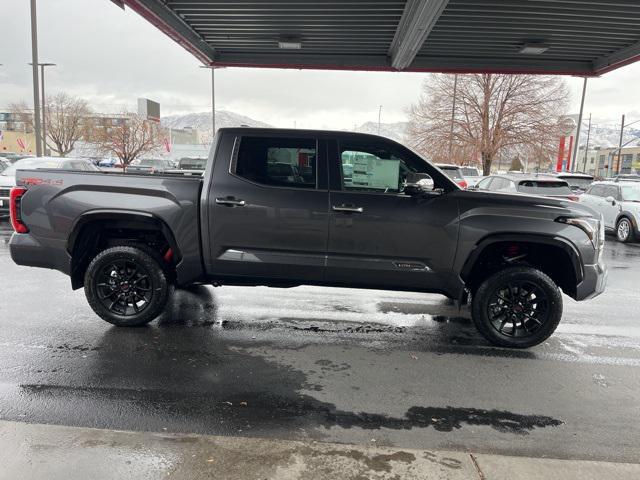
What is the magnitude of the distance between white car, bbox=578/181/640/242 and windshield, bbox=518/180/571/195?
1070 millimetres

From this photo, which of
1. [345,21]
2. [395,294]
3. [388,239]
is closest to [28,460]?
[388,239]

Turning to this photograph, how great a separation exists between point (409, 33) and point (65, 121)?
42587mm

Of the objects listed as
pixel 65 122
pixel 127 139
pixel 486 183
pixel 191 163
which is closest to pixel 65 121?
pixel 65 122

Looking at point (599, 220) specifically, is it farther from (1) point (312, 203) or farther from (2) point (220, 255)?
(2) point (220, 255)

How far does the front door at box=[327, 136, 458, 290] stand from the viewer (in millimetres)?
4629

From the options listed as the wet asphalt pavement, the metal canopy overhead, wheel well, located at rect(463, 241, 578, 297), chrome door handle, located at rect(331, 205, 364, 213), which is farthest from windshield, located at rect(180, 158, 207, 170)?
wheel well, located at rect(463, 241, 578, 297)

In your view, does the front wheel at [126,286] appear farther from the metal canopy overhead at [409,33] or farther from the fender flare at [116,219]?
the metal canopy overhead at [409,33]

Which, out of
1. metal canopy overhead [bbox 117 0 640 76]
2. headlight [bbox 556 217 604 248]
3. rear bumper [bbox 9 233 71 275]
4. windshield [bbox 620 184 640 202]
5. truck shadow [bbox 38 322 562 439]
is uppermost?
metal canopy overhead [bbox 117 0 640 76]

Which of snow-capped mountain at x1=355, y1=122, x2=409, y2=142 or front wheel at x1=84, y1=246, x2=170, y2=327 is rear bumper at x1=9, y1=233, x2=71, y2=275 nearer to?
front wheel at x1=84, y1=246, x2=170, y2=327

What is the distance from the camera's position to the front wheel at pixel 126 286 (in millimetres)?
4910

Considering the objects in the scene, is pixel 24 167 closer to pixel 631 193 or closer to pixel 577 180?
pixel 631 193

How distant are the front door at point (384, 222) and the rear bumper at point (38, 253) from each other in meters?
2.71

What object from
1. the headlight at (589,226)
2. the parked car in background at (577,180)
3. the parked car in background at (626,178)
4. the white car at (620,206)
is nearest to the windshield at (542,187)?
the white car at (620,206)

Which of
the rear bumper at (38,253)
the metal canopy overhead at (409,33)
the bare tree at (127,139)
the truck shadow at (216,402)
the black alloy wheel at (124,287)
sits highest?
the metal canopy overhead at (409,33)
